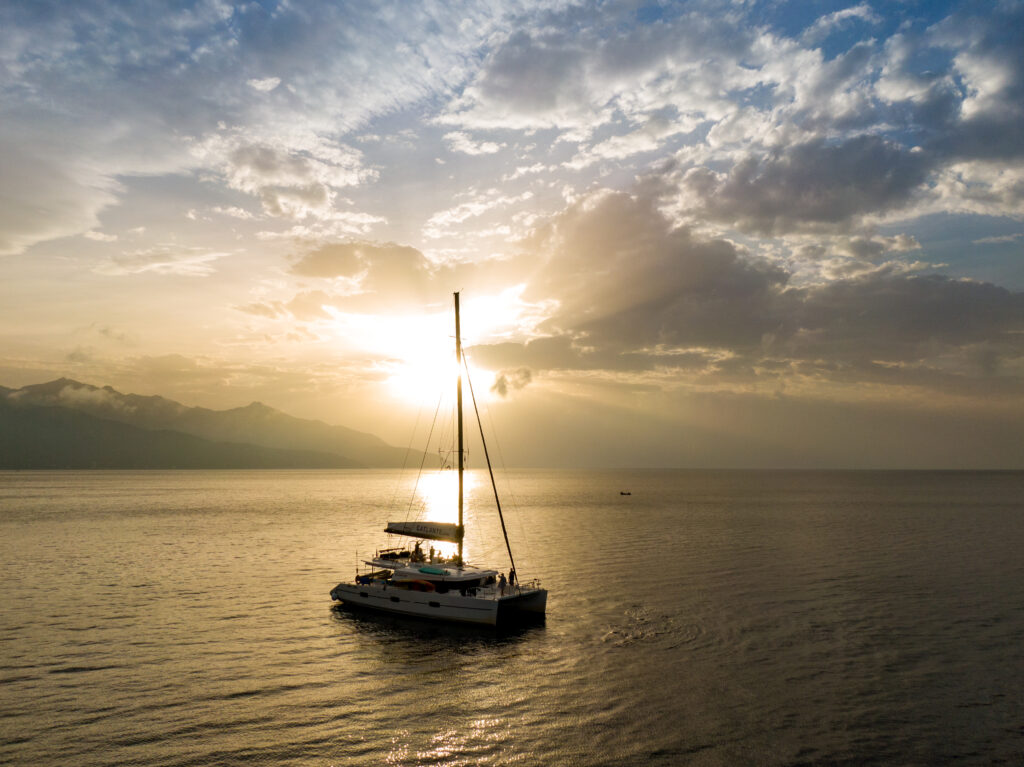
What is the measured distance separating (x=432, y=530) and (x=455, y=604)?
9.29 meters

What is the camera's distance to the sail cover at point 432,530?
48.2 meters

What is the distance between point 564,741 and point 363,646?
659 inches

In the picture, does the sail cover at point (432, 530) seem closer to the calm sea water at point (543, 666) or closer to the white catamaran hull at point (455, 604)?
the white catamaran hull at point (455, 604)

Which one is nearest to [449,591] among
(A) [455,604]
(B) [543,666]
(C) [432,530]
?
(A) [455,604]

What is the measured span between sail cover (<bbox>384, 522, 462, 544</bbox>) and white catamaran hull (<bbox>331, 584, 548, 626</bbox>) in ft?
18.8

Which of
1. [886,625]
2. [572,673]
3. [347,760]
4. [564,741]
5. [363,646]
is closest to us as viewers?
[347,760]

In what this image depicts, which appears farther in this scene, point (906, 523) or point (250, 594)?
point (906, 523)

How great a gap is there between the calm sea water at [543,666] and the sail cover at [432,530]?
7564mm

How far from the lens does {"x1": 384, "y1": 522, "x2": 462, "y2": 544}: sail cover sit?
48.2m

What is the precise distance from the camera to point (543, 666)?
106ft

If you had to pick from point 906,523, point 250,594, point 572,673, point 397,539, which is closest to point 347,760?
point 572,673

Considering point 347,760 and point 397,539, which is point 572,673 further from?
point 397,539

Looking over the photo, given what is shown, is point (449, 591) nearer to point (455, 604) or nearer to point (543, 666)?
point (455, 604)

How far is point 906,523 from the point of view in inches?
4235
